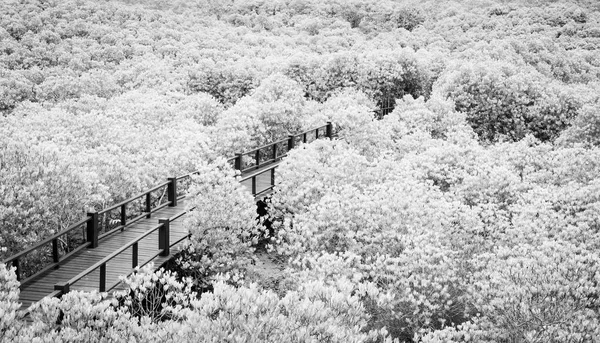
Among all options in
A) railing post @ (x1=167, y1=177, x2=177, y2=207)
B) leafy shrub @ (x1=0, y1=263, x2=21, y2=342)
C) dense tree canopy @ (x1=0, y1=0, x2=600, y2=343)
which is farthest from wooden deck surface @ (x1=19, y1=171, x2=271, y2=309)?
leafy shrub @ (x1=0, y1=263, x2=21, y2=342)

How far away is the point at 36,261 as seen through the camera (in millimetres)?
13891

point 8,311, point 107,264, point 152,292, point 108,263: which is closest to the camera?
point 8,311

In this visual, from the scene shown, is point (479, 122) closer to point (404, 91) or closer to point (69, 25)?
point (404, 91)

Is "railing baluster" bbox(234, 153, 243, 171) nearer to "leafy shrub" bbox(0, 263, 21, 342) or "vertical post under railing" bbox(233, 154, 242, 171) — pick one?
"vertical post under railing" bbox(233, 154, 242, 171)

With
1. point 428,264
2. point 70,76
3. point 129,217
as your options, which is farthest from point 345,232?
point 70,76

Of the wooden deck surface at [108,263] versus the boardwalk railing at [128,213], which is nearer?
the wooden deck surface at [108,263]

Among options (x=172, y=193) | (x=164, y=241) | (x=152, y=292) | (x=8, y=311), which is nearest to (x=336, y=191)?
(x=172, y=193)

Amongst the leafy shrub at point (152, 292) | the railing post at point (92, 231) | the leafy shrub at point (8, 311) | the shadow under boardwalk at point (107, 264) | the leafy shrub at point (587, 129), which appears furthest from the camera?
the leafy shrub at point (587, 129)

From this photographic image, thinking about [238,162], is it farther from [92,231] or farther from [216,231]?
[92,231]

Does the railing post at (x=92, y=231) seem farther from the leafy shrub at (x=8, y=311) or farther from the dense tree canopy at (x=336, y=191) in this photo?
the leafy shrub at (x=8, y=311)

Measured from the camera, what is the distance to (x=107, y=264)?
44.1 feet

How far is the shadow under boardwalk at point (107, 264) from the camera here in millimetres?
11945

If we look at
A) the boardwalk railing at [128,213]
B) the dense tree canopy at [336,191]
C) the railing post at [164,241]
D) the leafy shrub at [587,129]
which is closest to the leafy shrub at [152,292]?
the dense tree canopy at [336,191]

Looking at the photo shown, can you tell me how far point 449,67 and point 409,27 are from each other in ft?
160
